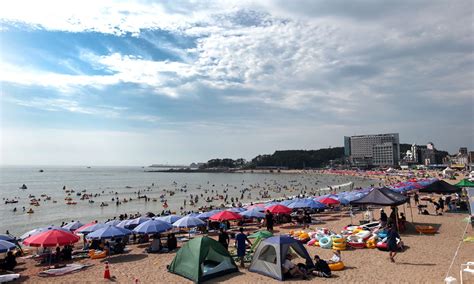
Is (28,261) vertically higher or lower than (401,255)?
lower

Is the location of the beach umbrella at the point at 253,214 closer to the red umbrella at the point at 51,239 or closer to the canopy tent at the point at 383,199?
the canopy tent at the point at 383,199

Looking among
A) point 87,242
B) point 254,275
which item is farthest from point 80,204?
point 254,275

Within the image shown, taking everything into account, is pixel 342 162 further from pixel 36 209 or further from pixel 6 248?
pixel 6 248

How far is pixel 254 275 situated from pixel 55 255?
9.61 metres

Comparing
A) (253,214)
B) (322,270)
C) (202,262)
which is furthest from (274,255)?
(253,214)

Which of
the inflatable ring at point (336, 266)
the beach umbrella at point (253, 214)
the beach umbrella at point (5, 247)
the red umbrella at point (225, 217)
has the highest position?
the red umbrella at point (225, 217)

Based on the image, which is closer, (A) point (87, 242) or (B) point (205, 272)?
(B) point (205, 272)

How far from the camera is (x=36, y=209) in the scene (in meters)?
44.5

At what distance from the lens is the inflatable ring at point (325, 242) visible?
1317cm

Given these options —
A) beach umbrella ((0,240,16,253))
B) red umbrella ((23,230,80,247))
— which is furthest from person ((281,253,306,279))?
beach umbrella ((0,240,16,253))

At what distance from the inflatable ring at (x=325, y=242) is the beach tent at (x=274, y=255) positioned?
10.4ft

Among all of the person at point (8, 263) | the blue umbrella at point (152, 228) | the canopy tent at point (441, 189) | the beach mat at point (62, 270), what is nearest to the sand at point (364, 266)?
the beach mat at point (62, 270)

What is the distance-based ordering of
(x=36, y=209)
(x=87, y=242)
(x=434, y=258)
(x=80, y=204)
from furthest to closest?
(x=80, y=204), (x=36, y=209), (x=87, y=242), (x=434, y=258)

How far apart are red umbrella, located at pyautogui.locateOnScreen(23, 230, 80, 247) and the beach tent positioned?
7241 millimetres
